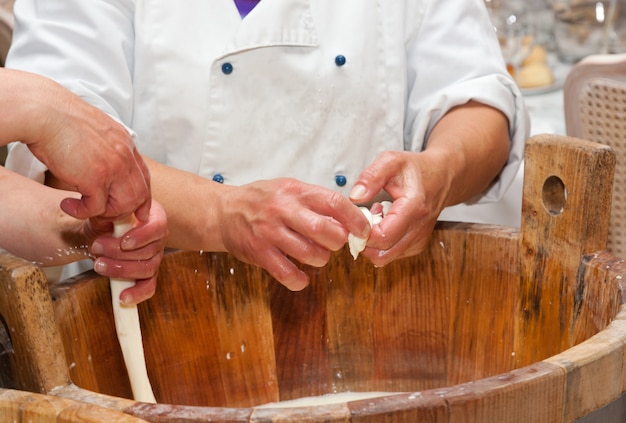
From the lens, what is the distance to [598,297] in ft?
3.86

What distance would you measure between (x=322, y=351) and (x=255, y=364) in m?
0.11

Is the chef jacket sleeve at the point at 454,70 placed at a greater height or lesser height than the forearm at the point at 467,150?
greater

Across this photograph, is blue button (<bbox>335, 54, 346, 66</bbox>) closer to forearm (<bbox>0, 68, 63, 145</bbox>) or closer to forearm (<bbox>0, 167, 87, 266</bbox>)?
forearm (<bbox>0, 167, 87, 266</bbox>)

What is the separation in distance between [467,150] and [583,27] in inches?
77.2

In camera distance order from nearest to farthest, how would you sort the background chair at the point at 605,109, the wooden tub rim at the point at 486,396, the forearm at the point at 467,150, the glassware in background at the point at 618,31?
the wooden tub rim at the point at 486,396, the forearm at the point at 467,150, the background chair at the point at 605,109, the glassware in background at the point at 618,31

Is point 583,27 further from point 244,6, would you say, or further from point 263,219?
point 263,219

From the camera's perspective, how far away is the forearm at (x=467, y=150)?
4.57 feet

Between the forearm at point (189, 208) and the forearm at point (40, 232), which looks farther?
the forearm at point (189, 208)

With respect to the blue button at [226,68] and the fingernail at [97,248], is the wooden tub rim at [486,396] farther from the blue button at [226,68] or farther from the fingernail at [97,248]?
the blue button at [226,68]

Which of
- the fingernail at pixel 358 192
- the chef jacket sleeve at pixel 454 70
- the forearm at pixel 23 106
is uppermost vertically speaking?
the forearm at pixel 23 106

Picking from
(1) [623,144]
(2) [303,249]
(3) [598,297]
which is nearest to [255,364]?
(2) [303,249]

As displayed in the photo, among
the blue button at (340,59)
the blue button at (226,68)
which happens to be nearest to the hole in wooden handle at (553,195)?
the blue button at (340,59)

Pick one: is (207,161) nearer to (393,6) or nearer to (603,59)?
(393,6)

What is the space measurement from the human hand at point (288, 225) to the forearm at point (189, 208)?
1.0 inches
